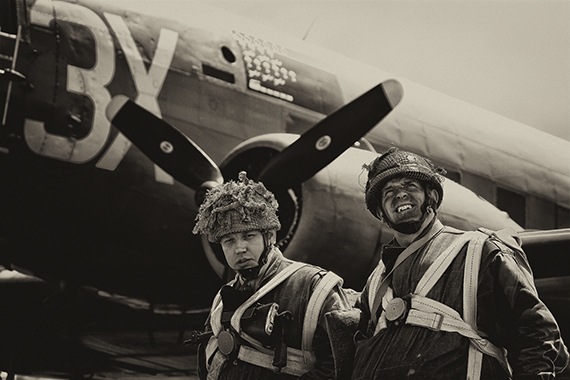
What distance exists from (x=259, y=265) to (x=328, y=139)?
3.56 metres

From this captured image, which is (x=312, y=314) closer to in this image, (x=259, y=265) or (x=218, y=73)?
(x=259, y=265)

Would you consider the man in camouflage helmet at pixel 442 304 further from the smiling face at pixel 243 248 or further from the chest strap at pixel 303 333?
the smiling face at pixel 243 248

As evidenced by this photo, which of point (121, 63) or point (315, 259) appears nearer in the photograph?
point (315, 259)

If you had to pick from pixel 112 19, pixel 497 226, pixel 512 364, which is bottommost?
pixel 512 364

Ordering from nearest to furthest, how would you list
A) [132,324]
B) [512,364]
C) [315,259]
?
1. [512,364]
2. [315,259]
3. [132,324]

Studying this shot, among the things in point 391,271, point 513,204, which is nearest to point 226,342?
point 391,271

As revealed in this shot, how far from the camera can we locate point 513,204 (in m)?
9.99

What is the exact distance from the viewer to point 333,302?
3080mm

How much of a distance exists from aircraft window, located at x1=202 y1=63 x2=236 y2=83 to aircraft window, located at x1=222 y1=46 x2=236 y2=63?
0.19 m

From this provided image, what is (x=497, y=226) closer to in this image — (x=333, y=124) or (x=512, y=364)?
(x=333, y=124)

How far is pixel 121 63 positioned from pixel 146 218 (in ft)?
4.97

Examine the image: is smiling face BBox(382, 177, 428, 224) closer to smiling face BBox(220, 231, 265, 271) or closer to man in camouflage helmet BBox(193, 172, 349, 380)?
man in camouflage helmet BBox(193, 172, 349, 380)

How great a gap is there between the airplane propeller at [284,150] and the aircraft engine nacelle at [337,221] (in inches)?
5.1

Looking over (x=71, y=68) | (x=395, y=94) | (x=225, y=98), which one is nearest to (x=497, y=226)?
(x=395, y=94)
